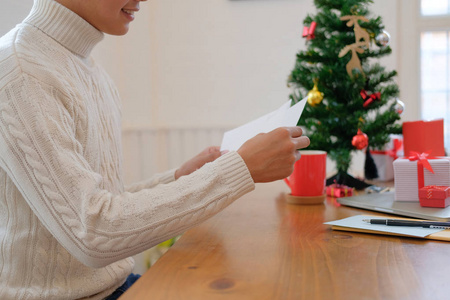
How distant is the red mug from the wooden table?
0.17 meters

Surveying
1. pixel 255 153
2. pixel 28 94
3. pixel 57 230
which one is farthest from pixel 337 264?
pixel 28 94

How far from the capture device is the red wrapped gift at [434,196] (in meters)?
0.92

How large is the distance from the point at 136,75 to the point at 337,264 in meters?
2.13

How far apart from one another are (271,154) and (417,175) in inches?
13.9

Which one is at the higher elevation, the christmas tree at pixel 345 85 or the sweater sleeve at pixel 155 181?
the christmas tree at pixel 345 85

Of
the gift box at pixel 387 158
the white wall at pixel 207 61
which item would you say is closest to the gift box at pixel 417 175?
the gift box at pixel 387 158

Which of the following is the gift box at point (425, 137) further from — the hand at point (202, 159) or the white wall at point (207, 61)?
the white wall at point (207, 61)

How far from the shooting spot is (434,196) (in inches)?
36.7

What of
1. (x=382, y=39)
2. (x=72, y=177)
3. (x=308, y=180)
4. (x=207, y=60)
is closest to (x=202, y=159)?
(x=308, y=180)

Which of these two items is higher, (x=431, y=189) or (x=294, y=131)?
(x=294, y=131)

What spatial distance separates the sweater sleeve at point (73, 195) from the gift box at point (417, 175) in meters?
0.42

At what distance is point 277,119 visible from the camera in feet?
2.98

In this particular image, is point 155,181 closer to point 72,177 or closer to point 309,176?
point 309,176

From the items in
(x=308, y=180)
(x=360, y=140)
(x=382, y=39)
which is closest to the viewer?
(x=308, y=180)
